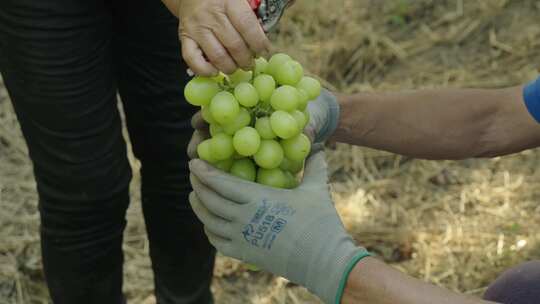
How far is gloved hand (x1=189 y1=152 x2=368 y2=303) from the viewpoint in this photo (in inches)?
50.3

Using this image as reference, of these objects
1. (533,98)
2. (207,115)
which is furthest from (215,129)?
(533,98)

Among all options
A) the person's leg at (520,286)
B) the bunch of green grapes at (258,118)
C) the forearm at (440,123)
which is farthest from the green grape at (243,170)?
the person's leg at (520,286)

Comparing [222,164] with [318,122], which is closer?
[222,164]

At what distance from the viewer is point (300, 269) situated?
1299 millimetres

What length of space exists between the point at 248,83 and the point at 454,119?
1.91 feet

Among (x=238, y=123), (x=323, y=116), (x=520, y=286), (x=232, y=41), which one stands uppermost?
(x=232, y=41)

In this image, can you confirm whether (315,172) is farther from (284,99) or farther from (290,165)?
(284,99)

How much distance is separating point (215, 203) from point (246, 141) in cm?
13

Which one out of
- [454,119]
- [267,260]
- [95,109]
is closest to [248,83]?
[267,260]

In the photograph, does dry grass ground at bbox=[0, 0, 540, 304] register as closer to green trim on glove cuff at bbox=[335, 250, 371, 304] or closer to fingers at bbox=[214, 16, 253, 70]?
green trim on glove cuff at bbox=[335, 250, 371, 304]

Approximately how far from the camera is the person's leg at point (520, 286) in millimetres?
1527

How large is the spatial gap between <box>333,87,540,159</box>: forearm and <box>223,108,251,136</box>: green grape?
15.4 inches

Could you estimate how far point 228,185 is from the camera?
1.28 metres

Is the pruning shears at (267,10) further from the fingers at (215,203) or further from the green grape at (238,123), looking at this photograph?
the fingers at (215,203)
